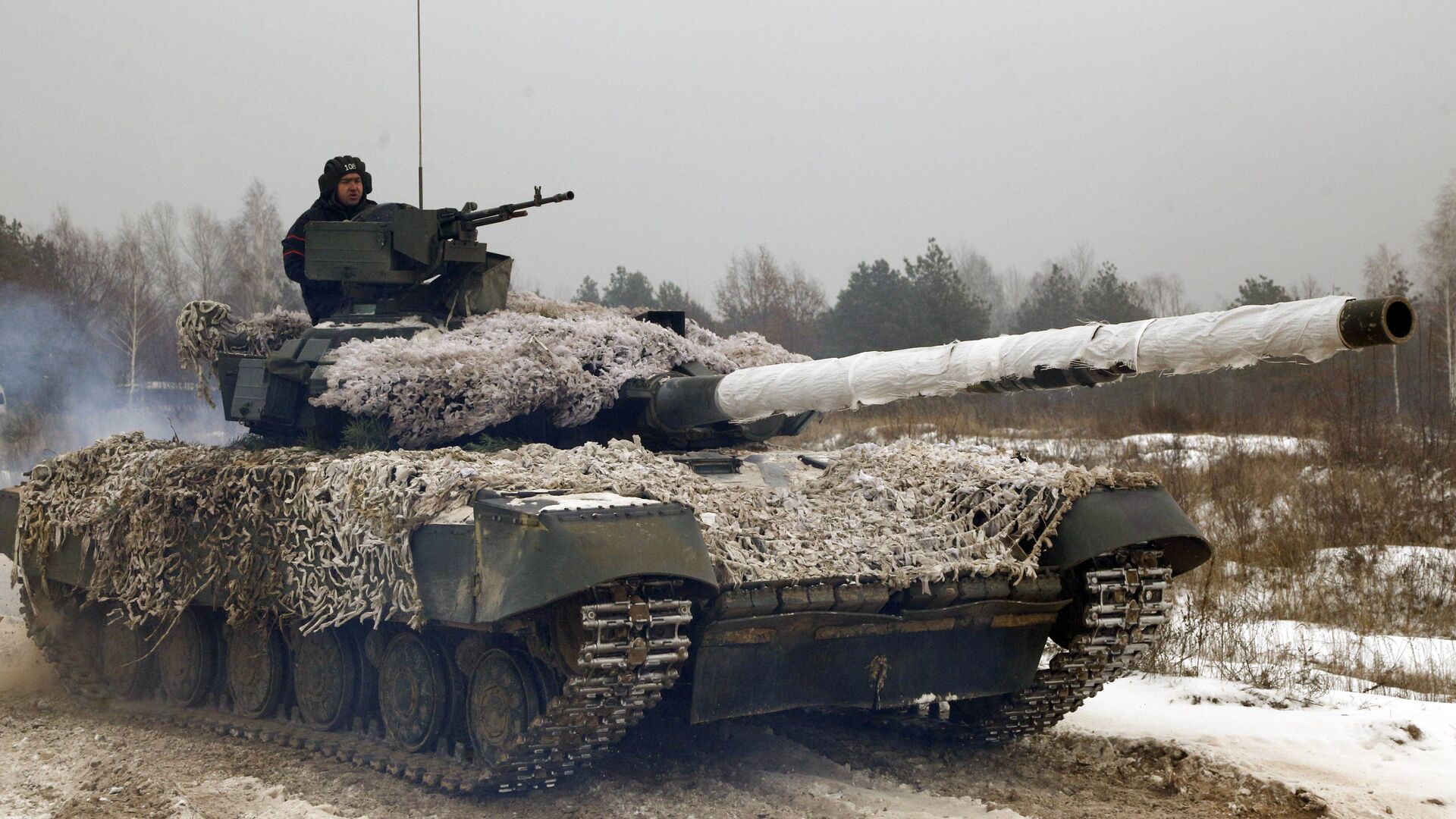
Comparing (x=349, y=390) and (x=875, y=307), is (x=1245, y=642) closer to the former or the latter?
(x=349, y=390)

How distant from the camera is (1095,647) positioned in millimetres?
6715

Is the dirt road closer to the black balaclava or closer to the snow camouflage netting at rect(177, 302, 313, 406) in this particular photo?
the snow camouflage netting at rect(177, 302, 313, 406)

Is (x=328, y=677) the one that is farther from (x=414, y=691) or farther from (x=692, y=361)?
(x=692, y=361)

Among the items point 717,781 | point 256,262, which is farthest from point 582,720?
point 256,262

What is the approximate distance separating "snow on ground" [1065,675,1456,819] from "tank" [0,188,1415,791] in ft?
2.96

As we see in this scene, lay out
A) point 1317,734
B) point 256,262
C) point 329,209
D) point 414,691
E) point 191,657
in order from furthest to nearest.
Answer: point 256,262
point 329,209
point 191,657
point 1317,734
point 414,691

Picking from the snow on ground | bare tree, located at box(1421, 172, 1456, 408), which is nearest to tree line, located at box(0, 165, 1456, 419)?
bare tree, located at box(1421, 172, 1456, 408)

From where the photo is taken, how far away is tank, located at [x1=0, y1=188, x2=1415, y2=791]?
217 inches

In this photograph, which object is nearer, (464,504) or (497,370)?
(464,504)

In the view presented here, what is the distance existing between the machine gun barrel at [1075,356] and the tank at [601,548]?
0.01m

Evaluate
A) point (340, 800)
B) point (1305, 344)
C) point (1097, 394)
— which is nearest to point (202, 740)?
point (340, 800)

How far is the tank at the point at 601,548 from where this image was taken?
217 inches

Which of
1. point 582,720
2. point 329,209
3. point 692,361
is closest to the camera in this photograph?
point 582,720

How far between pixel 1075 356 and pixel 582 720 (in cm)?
258
